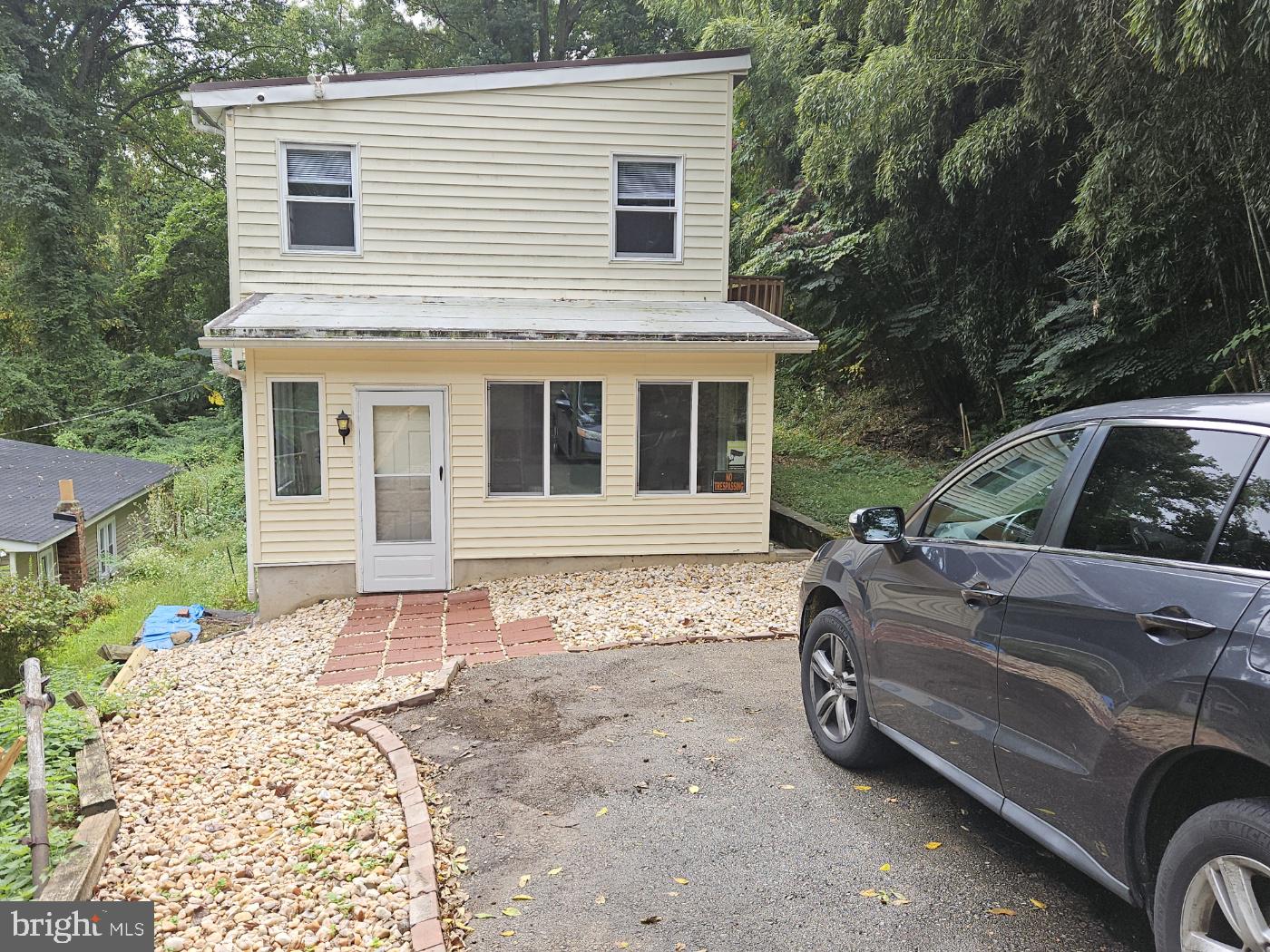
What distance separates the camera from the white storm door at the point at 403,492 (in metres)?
9.20

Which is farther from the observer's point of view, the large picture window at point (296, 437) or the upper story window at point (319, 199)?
the upper story window at point (319, 199)

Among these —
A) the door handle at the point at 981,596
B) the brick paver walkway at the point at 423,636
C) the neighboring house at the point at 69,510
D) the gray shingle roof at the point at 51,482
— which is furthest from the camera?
the gray shingle roof at the point at 51,482

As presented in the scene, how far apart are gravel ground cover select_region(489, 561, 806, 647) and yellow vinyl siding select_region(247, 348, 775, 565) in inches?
15.5

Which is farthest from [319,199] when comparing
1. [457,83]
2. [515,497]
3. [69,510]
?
[69,510]

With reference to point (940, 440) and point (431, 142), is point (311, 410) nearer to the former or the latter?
point (431, 142)

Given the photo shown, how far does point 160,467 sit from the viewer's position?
21641 millimetres

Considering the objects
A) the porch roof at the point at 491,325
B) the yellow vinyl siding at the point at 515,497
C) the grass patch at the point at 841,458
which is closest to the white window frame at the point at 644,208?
the porch roof at the point at 491,325

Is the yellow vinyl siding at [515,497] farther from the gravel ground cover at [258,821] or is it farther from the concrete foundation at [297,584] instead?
the gravel ground cover at [258,821]

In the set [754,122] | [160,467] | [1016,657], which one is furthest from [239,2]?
[1016,657]

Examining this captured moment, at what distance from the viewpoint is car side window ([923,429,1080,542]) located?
3.01 meters

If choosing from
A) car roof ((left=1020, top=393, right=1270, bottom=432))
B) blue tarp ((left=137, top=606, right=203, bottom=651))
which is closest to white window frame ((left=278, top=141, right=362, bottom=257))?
blue tarp ((left=137, top=606, right=203, bottom=651))

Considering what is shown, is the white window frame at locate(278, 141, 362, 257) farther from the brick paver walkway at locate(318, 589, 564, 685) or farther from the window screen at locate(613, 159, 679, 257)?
the brick paver walkway at locate(318, 589, 564, 685)

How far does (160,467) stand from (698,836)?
22097 mm

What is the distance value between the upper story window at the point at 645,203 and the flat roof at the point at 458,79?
41.1 inches
